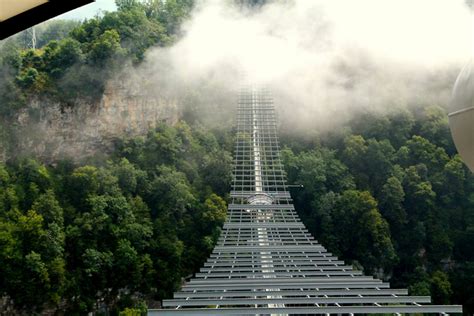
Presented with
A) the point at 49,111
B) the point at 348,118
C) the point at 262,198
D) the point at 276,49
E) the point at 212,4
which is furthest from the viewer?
the point at 212,4

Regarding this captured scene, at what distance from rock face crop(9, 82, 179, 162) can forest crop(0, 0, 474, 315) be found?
63 centimetres

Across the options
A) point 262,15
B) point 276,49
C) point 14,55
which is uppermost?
point 262,15

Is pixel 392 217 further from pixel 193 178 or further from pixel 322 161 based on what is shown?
pixel 193 178

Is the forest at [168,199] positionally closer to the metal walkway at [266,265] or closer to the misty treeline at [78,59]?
the misty treeline at [78,59]

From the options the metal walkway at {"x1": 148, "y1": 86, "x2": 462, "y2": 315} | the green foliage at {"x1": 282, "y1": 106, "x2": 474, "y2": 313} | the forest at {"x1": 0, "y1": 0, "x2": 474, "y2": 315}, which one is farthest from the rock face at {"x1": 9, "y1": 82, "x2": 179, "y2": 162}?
the green foliage at {"x1": 282, "y1": 106, "x2": 474, "y2": 313}

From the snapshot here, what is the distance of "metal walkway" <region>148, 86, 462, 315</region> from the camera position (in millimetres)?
17969

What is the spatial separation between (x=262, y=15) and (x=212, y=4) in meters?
3.96

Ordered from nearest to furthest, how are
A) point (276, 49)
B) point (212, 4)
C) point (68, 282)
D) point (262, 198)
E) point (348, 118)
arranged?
point (68, 282) < point (262, 198) < point (348, 118) < point (276, 49) < point (212, 4)

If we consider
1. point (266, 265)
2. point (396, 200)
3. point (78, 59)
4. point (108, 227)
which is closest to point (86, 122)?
point (78, 59)

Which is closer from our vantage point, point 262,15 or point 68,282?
point 68,282

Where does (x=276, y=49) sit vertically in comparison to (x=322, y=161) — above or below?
above

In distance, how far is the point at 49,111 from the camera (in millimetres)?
39562

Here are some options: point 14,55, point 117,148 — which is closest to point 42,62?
point 14,55

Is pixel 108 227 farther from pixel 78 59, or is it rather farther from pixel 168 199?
pixel 78 59
